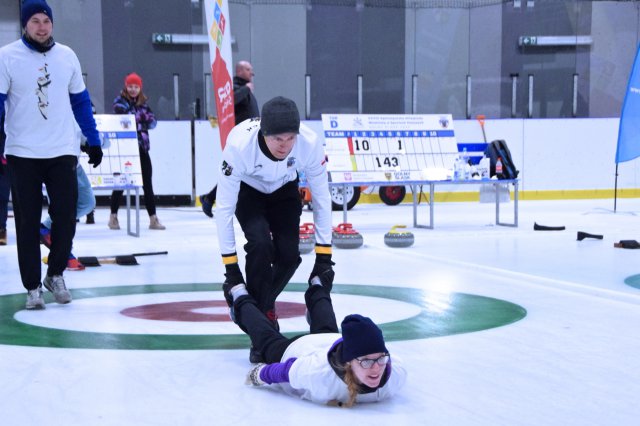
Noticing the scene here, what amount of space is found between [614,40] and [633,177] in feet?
7.61

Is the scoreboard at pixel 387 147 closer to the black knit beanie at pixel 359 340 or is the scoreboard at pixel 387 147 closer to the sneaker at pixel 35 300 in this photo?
the sneaker at pixel 35 300

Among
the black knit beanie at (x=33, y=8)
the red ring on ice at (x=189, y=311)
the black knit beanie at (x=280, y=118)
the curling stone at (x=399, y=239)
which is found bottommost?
the curling stone at (x=399, y=239)

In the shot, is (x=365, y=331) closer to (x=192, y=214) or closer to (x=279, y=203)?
(x=279, y=203)

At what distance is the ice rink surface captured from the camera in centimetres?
259

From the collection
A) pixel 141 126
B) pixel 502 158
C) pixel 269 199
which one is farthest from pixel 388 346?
pixel 502 158

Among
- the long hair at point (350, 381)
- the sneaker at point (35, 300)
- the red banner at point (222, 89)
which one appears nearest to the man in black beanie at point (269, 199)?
the long hair at point (350, 381)

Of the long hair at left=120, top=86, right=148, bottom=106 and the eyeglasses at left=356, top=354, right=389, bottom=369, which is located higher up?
the long hair at left=120, top=86, right=148, bottom=106

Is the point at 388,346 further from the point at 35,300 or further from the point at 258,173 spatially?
the point at 35,300

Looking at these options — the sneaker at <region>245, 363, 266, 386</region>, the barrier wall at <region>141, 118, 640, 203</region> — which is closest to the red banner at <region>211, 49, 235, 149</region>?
the sneaker at <region>245, 363, 266, 386</region>

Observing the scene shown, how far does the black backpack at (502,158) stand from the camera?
32.1 ft

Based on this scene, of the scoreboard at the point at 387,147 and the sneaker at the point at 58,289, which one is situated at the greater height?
the scoreboard at the point at 387,147

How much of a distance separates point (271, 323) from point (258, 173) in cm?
58

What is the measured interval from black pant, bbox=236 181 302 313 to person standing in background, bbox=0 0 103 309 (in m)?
1.38

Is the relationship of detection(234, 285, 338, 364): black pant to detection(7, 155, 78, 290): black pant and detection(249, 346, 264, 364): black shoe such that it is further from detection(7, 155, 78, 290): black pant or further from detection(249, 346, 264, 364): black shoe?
detection(7, 155, 78, 290): black pant
